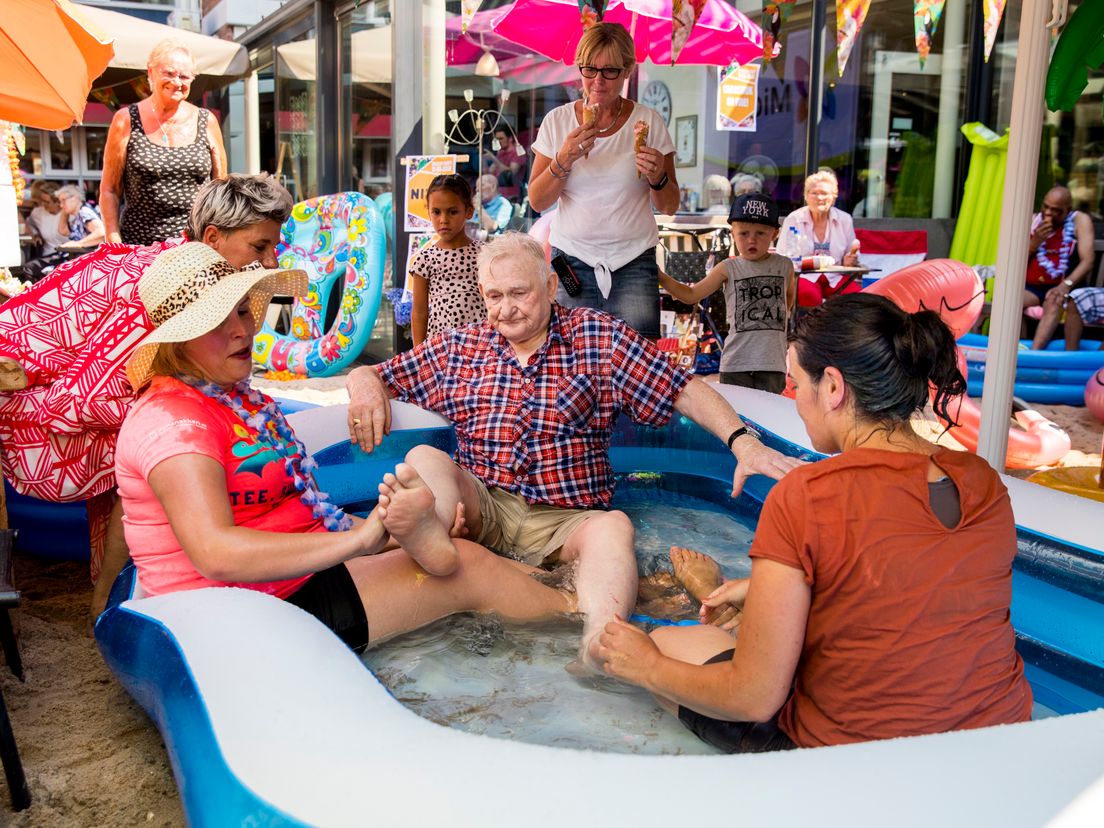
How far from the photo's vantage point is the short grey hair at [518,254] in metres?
2.86

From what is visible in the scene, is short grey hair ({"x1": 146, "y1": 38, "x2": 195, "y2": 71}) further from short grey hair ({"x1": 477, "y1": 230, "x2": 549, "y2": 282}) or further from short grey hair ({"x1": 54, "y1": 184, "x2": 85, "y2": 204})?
short grey hair ({"x1": 54, "y1": 184, "x2": 85, "y2": 204})

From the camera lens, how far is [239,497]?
2.13m

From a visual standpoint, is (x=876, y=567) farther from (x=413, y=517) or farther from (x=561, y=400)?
(x=561, y=400)

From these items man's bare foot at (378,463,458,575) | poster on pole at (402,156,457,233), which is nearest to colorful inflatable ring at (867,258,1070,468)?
poster on pole at (402,156,457,233)

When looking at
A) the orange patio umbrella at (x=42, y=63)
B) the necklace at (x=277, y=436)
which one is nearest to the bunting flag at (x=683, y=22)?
the orange patio umbrella at (x=42, y=63)

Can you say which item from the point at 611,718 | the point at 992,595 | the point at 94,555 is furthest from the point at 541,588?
the point at 94,555

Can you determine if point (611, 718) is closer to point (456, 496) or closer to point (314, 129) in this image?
point (456, 496)

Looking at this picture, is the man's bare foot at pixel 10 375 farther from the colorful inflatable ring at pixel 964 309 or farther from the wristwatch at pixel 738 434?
the colorful inflatable ring at pixel 964 309

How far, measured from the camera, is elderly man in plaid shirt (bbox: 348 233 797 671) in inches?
114

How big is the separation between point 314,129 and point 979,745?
10.2 metres

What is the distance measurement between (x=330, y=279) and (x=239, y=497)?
19.4 ft

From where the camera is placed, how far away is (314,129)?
415 inches

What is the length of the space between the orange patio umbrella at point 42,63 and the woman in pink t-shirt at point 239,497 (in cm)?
240

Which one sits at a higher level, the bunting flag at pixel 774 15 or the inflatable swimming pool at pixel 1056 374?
the bunting flag at pixel 774 15
